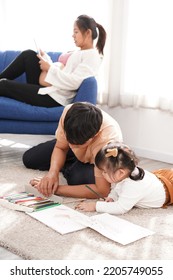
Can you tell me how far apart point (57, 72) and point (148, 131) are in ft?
2.74

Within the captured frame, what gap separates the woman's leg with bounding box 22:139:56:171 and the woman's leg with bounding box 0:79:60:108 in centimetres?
36

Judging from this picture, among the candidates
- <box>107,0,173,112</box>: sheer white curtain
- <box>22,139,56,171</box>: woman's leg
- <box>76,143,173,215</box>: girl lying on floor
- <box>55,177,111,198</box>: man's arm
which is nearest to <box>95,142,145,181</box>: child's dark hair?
<box>76,143,173,215</box>: girl lying on floor

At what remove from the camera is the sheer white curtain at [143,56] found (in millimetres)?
2865

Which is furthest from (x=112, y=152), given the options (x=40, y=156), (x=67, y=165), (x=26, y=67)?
(x=26, y=67)

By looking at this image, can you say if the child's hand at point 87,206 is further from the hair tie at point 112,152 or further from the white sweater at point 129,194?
the hair tie at point 112,152

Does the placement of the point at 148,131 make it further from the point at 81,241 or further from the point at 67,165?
the point at 81,241

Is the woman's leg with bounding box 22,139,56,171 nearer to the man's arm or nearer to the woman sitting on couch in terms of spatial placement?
the woman sitting on couch

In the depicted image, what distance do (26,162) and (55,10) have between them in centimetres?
158

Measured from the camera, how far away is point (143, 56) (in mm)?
2990

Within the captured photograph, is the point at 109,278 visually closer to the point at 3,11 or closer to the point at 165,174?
the point at 165,174

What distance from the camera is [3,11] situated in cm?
391

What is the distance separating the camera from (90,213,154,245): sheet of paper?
4.96ft

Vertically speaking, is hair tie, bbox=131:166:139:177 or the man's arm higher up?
hair tie, bbox=131:166:139:177

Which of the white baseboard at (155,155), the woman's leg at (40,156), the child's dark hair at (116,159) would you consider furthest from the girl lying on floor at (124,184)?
the white baseboard at (155,155)
